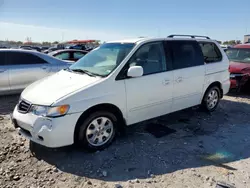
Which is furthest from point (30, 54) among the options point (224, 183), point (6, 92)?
point (224, 183)

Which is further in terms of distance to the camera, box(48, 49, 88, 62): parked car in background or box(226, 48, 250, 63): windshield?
box(48, 49, 88, 62): parked car in background

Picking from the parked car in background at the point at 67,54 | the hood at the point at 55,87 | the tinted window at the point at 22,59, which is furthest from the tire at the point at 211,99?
the parked car in background at the point at 67,54

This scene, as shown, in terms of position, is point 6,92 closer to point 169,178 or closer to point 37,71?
point 37,71

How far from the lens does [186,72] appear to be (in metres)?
4.64

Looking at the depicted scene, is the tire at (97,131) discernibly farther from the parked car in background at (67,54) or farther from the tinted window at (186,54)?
the parked car in background at (67,54)

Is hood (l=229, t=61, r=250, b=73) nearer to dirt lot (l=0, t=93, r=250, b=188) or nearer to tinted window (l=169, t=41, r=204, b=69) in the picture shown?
tinted window (l=169, t=41, r=204, b=69)

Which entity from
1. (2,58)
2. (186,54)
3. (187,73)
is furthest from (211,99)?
(2,58)

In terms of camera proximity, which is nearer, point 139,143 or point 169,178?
point 169,178

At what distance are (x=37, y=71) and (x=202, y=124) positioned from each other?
15.6 ft

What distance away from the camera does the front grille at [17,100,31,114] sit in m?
3.37

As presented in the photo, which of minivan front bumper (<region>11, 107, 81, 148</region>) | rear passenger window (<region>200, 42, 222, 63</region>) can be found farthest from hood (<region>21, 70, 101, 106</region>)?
rear passenger window (<region>200, 42, 222, 63</region>)

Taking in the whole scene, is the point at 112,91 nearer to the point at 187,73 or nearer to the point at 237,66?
the point at 187,73

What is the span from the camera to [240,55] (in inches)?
332

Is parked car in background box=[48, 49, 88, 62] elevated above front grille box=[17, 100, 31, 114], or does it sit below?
above
